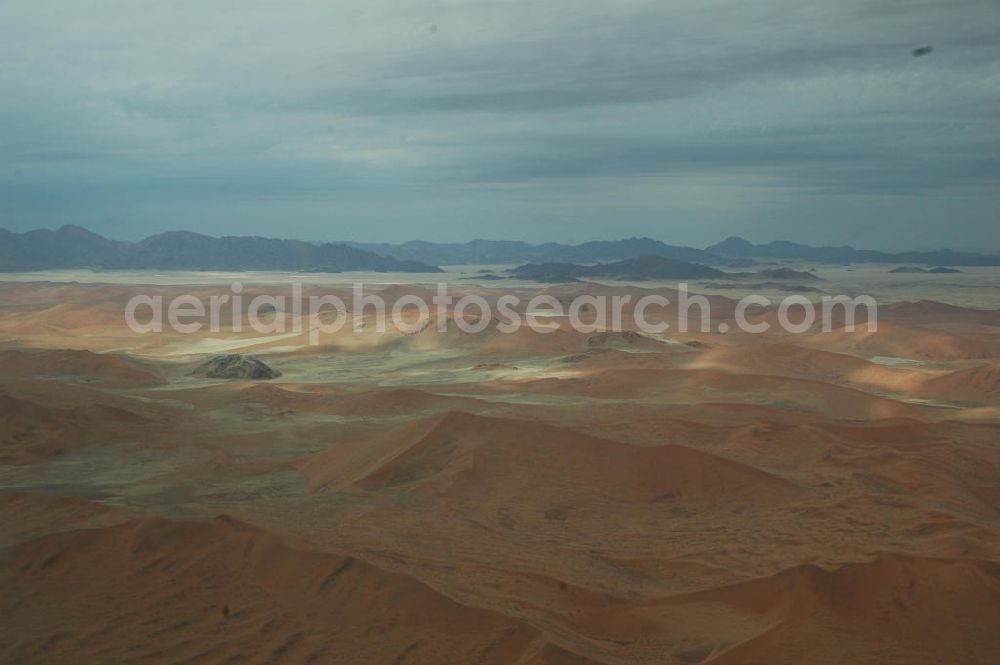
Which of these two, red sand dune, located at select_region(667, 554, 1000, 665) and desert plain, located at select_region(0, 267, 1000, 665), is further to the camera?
desert plain, located at select_region(0, 267, 1000, 665)

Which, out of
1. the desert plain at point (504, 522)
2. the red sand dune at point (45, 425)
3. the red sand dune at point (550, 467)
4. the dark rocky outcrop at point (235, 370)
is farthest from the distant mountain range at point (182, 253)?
the red sand dune at point (550, 467)

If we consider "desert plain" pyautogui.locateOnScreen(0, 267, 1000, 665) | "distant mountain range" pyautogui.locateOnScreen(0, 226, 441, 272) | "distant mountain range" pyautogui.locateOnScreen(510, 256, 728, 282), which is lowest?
"desert plain" pyautogui.locateOnScreen(0, 267, 1000, 665)

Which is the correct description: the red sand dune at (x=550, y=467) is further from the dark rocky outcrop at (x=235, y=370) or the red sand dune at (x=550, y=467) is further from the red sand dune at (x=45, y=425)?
the dark rocky outcrop at (x=235, y=370)

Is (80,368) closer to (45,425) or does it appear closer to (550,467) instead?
(45,425)

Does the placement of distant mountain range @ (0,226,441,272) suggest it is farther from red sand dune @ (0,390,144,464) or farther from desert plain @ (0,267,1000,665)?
red sand dune @ (0,390,144,464)

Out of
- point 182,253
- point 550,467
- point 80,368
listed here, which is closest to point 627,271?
point 182,253

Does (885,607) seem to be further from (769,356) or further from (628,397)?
(769,356)

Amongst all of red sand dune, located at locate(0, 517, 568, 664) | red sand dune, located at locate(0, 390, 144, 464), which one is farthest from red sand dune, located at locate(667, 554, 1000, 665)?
red sand dune, located at locate(0, 390, 144, 464)
